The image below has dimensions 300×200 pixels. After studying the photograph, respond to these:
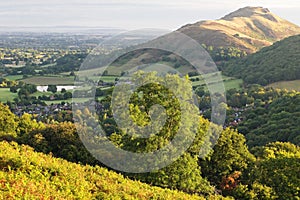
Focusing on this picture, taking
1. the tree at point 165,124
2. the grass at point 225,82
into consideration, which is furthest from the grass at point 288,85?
the tree at point 165,124

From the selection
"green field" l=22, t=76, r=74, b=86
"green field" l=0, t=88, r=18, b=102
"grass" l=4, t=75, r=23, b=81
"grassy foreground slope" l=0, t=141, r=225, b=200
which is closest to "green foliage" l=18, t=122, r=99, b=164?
"grassy foreground slope" l=0, t=141, r=225, b=200

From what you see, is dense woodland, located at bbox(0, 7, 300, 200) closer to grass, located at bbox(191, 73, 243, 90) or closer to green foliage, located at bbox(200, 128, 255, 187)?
green foliage, located at bbox(200, 128, 255, 187)

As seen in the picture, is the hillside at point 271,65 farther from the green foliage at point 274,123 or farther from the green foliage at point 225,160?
the green foliage at point 225,160

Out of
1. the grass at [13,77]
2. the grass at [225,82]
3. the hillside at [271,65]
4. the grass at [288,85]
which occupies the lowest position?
the grass at [13,77]

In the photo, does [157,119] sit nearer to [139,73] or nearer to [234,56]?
[139,73]

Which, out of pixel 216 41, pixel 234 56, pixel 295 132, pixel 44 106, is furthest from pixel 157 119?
pixel 216 41

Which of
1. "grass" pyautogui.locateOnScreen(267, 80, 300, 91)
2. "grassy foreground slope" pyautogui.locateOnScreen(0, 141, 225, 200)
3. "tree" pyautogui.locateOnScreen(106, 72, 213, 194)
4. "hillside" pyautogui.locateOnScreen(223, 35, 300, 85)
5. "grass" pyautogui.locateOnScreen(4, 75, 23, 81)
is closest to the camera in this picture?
"grassy foreground slope" pyautogui.locateOnScreen(0, 141, 225, 200)

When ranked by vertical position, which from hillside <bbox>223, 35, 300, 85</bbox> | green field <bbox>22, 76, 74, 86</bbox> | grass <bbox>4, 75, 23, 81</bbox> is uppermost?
hillside <bbox>223, 35, 300, 85</bbox>
